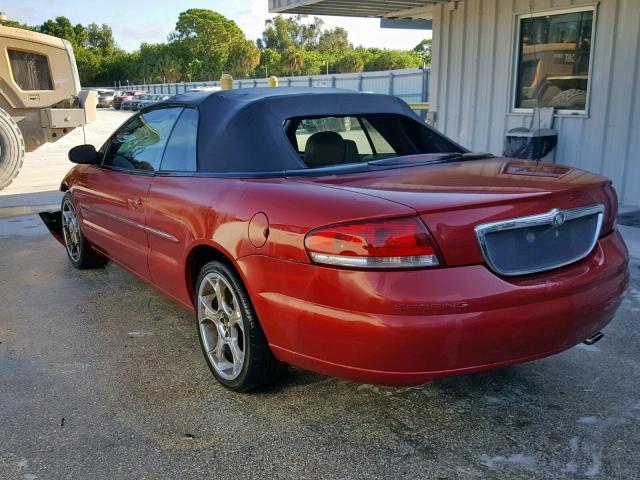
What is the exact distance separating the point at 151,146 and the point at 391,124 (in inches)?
62.5

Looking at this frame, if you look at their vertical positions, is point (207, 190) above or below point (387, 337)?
above

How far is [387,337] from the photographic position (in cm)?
237

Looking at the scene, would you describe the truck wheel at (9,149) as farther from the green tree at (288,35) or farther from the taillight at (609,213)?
the green tree at (288,35)

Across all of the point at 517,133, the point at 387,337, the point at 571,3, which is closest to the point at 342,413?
the point at 387,337

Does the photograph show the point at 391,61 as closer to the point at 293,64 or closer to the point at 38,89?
the point at 293,64

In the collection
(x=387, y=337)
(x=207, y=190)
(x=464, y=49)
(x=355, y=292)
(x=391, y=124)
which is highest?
(x=464, y=49)

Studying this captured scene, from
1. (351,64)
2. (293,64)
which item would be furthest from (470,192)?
(293,64)

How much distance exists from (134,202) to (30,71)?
829 centimetres

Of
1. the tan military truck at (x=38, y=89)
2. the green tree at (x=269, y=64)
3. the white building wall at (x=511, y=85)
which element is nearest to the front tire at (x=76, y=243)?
the tan military truck at (x=38, y=89)

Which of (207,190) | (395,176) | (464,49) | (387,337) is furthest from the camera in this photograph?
(464,49)

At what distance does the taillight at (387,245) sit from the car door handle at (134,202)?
1.92m

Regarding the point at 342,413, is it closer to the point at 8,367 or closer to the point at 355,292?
the point at 355,292

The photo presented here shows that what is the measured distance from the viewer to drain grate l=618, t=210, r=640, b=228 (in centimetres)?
659

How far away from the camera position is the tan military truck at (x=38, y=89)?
34.3 feet
